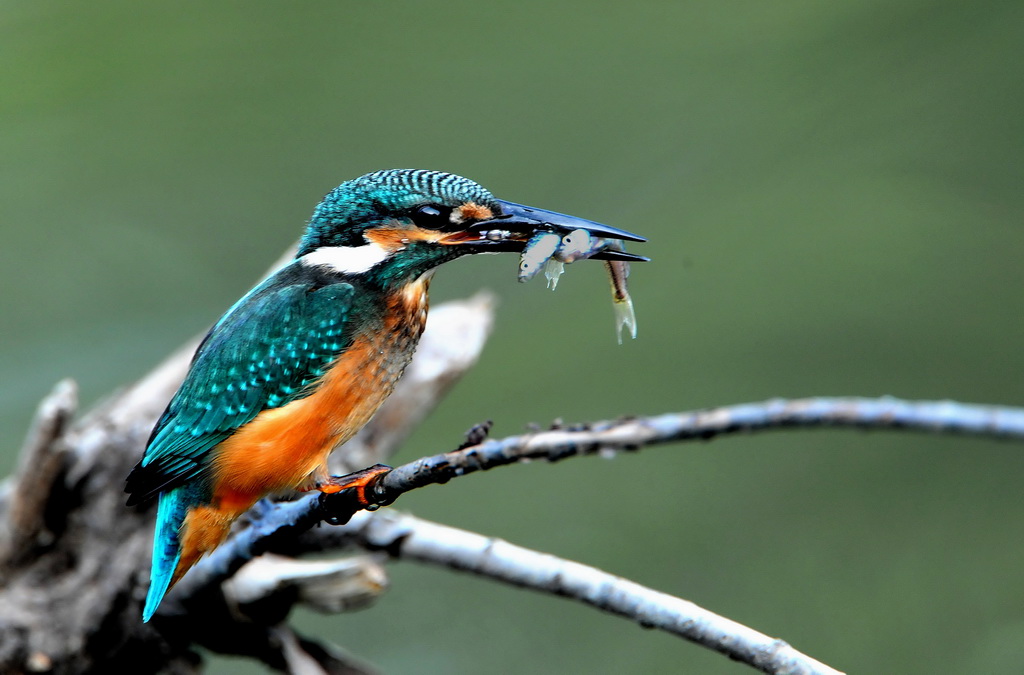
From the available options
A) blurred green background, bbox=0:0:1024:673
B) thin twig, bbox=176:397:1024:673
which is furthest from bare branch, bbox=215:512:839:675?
blurred green background, bbox=0:0:1024:673

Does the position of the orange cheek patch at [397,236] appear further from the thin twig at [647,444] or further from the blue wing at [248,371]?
the thin twig at [647,444]

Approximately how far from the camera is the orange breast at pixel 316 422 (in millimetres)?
1568

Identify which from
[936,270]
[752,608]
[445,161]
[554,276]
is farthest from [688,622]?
[936,270]

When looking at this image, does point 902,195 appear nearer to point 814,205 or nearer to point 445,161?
point 814,205

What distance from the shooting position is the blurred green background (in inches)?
163

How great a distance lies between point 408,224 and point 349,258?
0.13 metres

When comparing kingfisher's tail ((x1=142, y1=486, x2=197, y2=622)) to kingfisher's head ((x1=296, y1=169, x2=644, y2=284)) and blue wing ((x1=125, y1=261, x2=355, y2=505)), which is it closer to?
blue wing ((x1=125, y1=261, x2=355, y2=505))

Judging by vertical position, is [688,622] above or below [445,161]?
below

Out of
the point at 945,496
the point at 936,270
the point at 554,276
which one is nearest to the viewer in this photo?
the point at 554,276

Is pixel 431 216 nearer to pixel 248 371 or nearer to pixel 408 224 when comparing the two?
pixel 408 224

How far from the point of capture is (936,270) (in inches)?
189

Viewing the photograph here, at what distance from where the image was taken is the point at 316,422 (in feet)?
5.23

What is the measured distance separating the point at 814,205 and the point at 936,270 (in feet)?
2.13

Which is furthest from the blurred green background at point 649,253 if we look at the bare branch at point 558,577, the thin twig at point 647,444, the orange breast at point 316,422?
the orange breast at point 316,422
